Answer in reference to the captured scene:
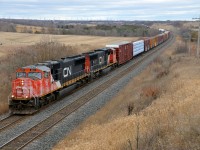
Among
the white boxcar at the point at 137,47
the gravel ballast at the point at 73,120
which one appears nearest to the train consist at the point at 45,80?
the gravel ballast at the point at 73,120

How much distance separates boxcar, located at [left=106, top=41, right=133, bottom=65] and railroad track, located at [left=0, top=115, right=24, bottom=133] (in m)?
27.4

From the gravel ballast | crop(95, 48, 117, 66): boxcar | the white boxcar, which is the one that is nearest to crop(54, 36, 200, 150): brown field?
the gravel ballast

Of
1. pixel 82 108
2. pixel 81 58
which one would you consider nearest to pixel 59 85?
pixel 82 108

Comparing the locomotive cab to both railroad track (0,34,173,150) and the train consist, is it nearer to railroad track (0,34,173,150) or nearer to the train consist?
the train consist

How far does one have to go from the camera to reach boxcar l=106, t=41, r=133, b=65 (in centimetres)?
4872

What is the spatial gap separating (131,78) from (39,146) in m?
21.5

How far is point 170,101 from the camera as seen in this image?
20016mm

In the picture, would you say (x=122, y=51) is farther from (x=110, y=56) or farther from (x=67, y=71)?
(x=67, y=71)

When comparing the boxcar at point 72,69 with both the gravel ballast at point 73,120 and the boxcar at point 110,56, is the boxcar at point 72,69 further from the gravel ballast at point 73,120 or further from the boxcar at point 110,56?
the boxcar at point 110,56

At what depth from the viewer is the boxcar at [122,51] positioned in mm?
48719

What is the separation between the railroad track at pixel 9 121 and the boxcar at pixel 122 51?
2744 cm

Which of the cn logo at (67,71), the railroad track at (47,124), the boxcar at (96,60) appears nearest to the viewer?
the railroad track at (47,124)

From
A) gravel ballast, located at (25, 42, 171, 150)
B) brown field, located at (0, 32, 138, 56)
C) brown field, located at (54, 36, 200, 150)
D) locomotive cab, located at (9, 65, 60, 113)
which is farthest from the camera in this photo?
brown field, located at (0, 32, 138, 56)

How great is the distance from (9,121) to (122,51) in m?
31.0
